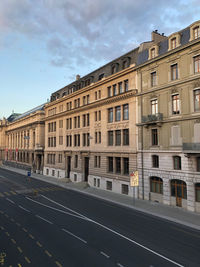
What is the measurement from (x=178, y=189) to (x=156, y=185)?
344 centimetres

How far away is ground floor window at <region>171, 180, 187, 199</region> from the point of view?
2492cm

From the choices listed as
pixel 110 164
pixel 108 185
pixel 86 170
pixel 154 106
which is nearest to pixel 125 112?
pixel 154 106

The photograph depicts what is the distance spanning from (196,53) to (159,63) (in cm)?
543

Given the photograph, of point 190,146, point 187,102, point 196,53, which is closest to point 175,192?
point 190,146

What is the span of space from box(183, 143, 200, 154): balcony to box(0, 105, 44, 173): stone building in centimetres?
4826

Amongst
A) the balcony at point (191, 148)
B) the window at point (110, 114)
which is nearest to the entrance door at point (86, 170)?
the window at point (110, 114)

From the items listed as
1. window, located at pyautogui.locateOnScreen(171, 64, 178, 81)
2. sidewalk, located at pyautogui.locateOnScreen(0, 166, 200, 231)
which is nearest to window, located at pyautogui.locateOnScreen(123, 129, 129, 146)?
sidewalk, located at pyautogui.locateOnScreen(0, 166, 200, 231)

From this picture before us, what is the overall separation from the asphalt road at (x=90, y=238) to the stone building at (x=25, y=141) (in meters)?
41.3

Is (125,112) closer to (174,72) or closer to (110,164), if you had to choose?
(110,164)

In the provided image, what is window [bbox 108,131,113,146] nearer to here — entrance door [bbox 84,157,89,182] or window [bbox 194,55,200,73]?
entrance door [bbox 84,157,89,182]

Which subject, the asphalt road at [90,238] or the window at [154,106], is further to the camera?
the window at [154,106]

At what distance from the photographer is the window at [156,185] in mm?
27781

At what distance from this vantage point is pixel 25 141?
256 ft

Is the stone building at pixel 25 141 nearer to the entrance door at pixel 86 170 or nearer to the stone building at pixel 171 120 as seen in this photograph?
the entrance door at pixel 86 170
